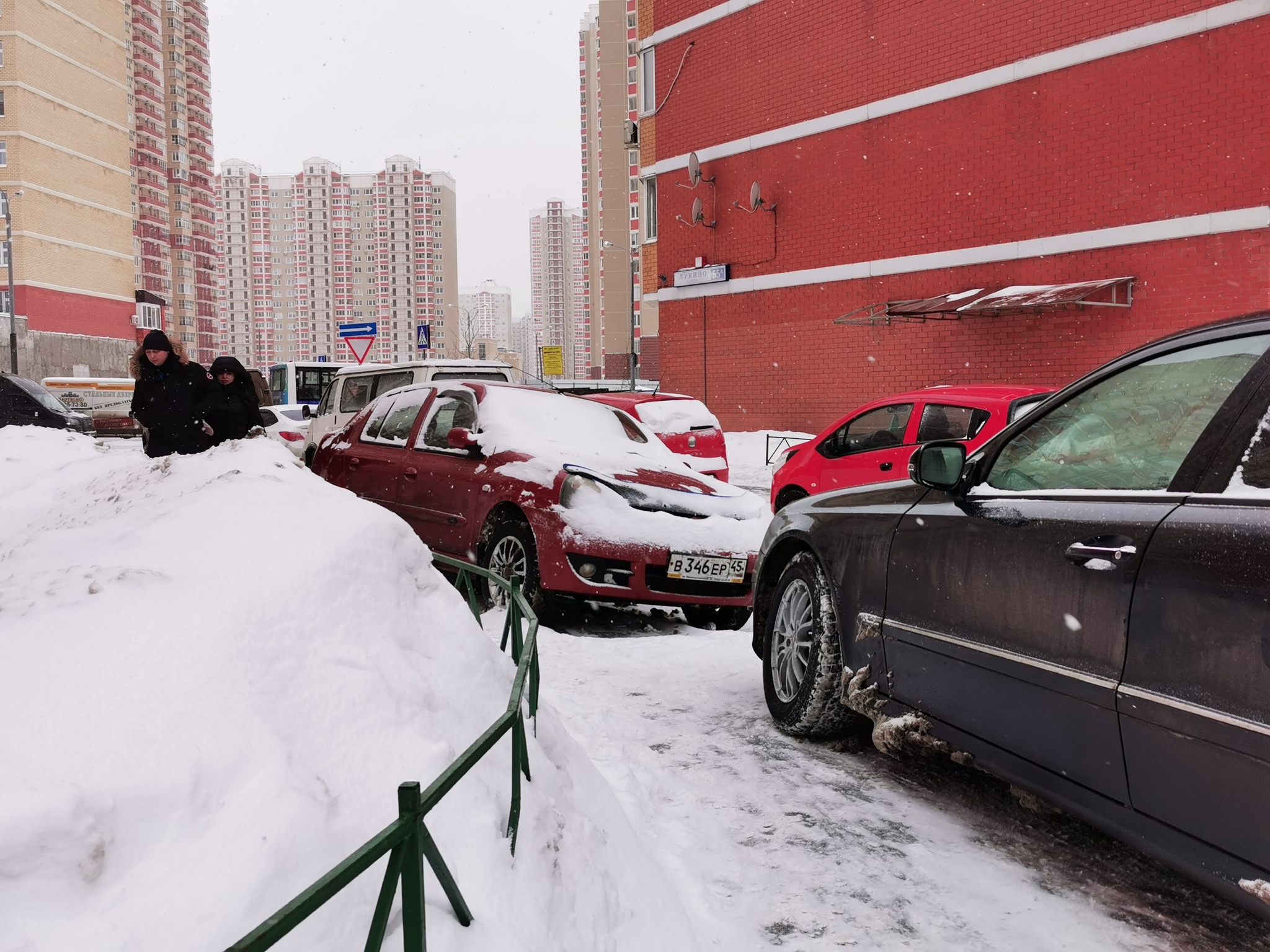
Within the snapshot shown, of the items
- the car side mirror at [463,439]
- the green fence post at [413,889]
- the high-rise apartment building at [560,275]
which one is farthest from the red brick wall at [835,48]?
the high-rise apartment building at [560,275]

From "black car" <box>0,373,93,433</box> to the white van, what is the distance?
4.09m

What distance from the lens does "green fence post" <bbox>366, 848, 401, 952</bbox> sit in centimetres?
160

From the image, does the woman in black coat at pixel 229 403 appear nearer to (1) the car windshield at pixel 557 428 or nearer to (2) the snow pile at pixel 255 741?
(1) the car windshield at pixel 557 428

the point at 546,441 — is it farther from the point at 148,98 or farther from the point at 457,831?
the point at 148,98

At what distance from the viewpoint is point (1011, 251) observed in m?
17.8

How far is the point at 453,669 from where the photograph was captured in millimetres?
3037

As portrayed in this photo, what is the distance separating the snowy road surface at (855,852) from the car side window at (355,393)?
8946 mm

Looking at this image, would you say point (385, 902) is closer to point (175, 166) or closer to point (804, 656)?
point (804, 656)

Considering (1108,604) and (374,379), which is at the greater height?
(374,379)

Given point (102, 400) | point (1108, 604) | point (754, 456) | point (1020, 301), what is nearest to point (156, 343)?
point (1108, 604)

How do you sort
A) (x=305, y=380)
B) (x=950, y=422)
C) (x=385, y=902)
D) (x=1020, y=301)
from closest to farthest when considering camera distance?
1. (x=385, y=902)
2. (x=950, y=422)
3. (x=1020, y=301)
4. (x=305, y=380)

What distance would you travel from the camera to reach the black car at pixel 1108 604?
2.17 metres

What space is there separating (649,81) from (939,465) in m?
24.4

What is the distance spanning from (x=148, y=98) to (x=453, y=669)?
93514 millimetres
